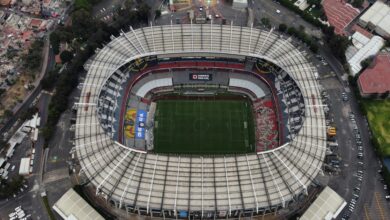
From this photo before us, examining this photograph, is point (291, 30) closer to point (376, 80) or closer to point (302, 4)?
point (302, 4)

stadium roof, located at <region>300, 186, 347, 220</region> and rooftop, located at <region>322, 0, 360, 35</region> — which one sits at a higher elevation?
rooftop, located at <region>322, 0, 360, 35</region>

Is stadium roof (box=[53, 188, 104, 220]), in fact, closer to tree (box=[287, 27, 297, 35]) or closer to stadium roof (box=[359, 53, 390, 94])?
stadium roof (box=[359, 53, 390, 94])

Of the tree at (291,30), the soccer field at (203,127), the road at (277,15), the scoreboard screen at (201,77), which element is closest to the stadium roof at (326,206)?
the soccer field at (203,127)

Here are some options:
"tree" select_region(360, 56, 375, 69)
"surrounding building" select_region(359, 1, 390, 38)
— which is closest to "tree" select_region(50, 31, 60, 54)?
"tree" select_region(360, 56, 375, 69)

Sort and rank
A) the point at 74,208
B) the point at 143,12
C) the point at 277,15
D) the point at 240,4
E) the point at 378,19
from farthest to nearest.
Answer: the point at 240,4, the point at 277,15, the point at 378,19, the point at 143,12, the point at 74,208

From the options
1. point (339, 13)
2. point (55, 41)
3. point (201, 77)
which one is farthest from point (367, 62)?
point (55, 41)
